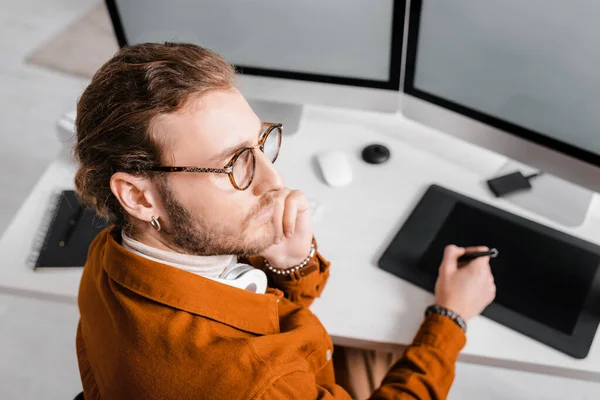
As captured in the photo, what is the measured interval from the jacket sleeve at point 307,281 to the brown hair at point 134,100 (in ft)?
1.25

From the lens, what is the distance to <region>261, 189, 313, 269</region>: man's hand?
96 centimetres

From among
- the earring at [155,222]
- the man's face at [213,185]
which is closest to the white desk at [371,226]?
the man's face at [213,185]

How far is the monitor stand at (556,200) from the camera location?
3.64 feet

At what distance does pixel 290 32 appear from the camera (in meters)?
1.14

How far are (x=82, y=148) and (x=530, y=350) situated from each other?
33.2 inches

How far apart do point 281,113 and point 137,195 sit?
66 centimetres

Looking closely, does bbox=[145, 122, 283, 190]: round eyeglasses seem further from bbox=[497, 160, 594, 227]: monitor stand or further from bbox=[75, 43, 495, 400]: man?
bbox=[497, 160, 594, 227]: monitor stand

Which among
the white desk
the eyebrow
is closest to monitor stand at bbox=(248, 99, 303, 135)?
the white desk

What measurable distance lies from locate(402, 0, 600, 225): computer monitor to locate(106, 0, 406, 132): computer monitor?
0.21 feet

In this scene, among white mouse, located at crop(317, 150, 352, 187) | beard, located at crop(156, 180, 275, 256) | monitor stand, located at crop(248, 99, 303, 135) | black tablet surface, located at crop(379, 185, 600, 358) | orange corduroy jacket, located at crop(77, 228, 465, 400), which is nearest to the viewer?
orange corduroy jacket, located at crop(77, 228, 465, 400)

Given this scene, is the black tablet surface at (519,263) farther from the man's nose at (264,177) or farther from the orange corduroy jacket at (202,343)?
the man's nose at (264,177)

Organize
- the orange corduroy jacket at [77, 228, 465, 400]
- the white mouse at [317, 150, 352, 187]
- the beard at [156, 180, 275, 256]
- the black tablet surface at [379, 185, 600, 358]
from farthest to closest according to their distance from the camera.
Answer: the white mouse at [317, 150, 352, 187] → the black tablet surface at [379, 185, 600, 358] → the beard at [156, 180, 275, 256] → the orange corduroy jacket at [77, 228, 465, 400]

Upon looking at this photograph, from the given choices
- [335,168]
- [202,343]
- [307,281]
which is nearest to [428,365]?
[307,281]

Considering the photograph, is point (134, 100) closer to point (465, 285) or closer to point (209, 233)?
point (209, 233)
